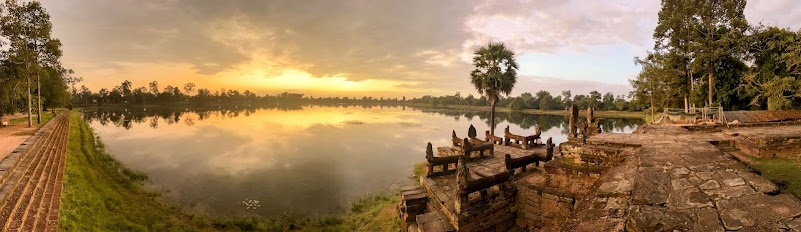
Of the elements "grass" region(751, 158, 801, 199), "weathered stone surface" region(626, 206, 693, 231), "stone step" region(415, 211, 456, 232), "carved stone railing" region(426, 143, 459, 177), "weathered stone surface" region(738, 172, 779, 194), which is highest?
"weathered stone surface" region(738, 172, 779, 194)

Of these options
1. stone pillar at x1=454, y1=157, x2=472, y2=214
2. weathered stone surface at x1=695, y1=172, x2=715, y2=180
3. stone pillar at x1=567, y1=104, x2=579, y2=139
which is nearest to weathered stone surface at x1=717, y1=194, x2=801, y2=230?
weathered stone surface at x1=695, y1=172, x2=715, y2=180

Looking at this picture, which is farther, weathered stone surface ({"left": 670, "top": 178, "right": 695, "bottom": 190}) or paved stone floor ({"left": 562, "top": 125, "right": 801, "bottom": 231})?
weathered stone surface ({"left": 670, "top": 178, "right": 695, "bottom": 190})

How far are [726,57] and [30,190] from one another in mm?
44060

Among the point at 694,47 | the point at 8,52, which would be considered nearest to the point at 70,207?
the point at 8,52

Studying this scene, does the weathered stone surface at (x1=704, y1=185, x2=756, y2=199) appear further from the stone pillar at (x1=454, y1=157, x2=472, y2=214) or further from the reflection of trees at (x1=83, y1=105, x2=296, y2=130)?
the reflection of trees at (x1=83, y1=105, x2=296, y2=130)

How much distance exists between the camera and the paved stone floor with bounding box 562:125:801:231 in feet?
10.0

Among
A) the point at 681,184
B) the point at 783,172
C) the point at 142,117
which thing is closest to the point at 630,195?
the point at 681,184

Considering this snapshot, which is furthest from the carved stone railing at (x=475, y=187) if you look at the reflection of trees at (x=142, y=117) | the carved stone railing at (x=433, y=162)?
the reflection of trees at (x=142, y=117)

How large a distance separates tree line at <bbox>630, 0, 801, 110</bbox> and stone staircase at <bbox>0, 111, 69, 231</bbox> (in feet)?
117

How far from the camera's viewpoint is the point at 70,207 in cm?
874

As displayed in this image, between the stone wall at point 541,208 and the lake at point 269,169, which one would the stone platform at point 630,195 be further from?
the lake at point 269,169

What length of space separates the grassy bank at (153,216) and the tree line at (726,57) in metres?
27.4

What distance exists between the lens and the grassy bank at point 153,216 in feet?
29.3

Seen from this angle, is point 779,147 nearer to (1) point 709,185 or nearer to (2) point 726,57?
(1) point 709,185
